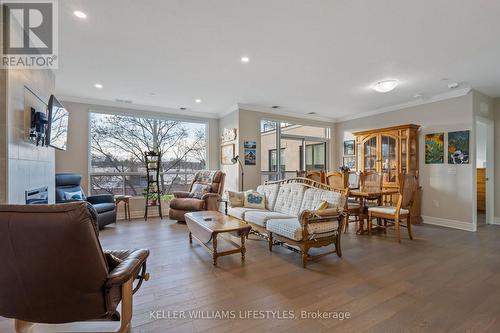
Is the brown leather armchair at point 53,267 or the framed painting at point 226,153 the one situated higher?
the framed painting at point 226,153

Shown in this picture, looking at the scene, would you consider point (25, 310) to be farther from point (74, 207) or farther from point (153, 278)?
point (153, 278)

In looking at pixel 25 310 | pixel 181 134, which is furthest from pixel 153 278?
pixel 181 134

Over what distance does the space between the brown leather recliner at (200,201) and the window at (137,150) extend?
104cm

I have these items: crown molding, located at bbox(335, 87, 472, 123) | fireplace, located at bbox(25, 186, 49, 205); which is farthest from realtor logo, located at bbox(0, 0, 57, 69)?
crown molding, located at bbox(335, 87, 472, 123)

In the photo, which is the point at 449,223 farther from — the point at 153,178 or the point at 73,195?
the point at 73,195

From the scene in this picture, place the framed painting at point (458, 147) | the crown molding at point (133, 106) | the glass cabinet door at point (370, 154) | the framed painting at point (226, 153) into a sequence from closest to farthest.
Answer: the framed painting at point (458, 147)
the crown molding at point (133, 106)
the glass cabinet door at point (370, 154)
the framed painting at point (226, 153)

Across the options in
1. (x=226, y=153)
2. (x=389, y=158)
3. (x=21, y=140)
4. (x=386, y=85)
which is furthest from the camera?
(x=226, y=153)

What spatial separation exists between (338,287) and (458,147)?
4116 mm

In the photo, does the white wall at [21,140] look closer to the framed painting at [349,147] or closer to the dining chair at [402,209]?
the dining chair at [402,209]

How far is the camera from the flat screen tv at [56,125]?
2.79 meters

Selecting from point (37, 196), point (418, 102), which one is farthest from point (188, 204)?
point (418, 102)

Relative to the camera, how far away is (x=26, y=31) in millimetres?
2475

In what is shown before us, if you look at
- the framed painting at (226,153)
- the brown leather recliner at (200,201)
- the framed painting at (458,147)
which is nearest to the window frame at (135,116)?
the framed painting at (226,153)

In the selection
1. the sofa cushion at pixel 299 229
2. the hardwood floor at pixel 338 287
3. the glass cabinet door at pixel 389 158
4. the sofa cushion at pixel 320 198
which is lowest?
the hardwood floor at pixel 338 287
